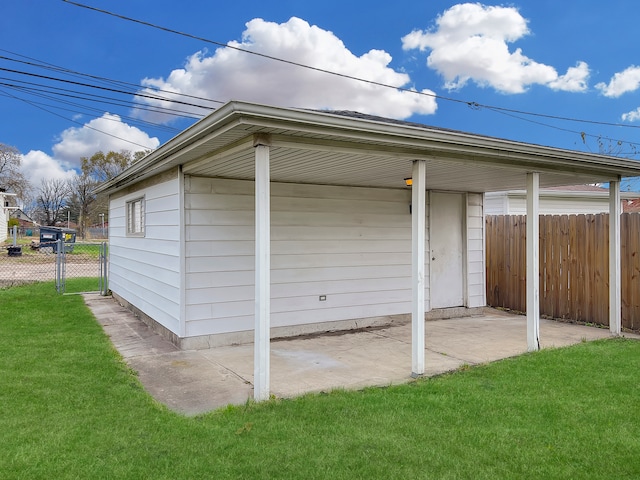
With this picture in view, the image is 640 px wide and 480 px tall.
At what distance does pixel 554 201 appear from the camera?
12.4 meters

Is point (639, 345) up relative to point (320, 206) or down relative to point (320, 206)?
down

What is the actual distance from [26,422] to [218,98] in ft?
39.9

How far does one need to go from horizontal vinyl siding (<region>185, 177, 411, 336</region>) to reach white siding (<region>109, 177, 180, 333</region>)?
11.3 inches

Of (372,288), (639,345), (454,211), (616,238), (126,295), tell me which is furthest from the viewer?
(126,295)

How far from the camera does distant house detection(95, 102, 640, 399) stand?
390 centimetres

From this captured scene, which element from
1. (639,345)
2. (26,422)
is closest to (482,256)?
(639,345)

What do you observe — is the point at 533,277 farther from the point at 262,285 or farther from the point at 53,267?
the point at 53,267

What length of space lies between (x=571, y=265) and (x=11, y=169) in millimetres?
41042

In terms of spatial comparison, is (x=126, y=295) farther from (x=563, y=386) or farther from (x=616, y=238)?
(x=616, y=238)

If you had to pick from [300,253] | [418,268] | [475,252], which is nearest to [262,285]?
[418,268]

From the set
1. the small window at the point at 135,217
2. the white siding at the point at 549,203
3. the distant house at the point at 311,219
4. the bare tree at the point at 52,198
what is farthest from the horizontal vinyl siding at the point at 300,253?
the bare tree at the point at 52,198

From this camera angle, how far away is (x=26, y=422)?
3.22 metres

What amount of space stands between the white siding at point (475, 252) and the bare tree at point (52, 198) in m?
47.0

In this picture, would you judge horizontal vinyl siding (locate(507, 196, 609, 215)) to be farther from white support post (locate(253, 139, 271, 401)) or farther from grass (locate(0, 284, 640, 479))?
white support post (locate(253, 139, 271, 401))
